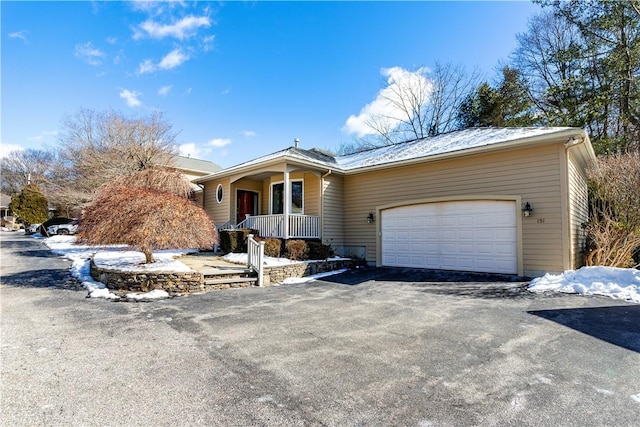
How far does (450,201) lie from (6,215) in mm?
47561

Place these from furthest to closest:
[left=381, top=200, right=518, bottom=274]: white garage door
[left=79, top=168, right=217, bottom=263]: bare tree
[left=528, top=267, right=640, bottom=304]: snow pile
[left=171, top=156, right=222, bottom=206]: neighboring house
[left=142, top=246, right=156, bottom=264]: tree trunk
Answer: [left=171, top=156, right=222, bottom=206]: neighboring house → [left=381, top=200, right=518, bottom=274]: white garage door → [left=142, top=246, right=156, bottom=264]: tree trunk → [left=79, top=168, right=217, bottom=263]: bare tree → [left=528, top=267, right=640, bottom=304]: snow pile

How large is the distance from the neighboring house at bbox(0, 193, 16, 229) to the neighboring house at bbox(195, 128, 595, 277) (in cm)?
3358

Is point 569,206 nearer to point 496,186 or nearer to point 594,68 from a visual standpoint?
point 496,186

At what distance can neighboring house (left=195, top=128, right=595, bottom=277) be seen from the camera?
799 cm

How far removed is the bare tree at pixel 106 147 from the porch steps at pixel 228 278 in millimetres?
11059

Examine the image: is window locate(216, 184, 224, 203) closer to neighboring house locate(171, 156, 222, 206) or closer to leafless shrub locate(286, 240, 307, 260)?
leafless shrub locate(286, 240, 307, 260)

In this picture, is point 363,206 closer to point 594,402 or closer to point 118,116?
point 594,402

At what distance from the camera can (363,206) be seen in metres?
11.7

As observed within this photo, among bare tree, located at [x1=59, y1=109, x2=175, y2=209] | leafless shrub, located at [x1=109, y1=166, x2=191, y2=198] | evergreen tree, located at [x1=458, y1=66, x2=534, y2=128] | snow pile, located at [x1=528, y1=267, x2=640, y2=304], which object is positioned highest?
evergreen tree, located at [x1=458, y1=66, x2=534, y2=128]

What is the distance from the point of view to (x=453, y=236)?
9453 mm

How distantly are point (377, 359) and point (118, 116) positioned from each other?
64.8 feet

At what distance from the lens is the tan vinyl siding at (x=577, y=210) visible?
8.10 metres

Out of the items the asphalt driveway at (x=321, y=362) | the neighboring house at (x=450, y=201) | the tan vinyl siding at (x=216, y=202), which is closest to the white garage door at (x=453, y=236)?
the neighboring house at (x=450, y=201)

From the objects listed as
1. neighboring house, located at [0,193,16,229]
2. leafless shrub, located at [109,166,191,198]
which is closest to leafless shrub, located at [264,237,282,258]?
leafless shrub, located at [109,166,191,198]
